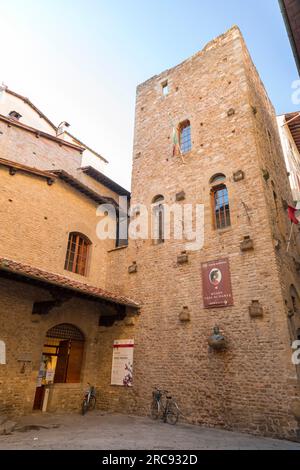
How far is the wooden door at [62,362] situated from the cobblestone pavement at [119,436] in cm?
138

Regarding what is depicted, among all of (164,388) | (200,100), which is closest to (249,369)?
(164,388)

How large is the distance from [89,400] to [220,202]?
7597 mm

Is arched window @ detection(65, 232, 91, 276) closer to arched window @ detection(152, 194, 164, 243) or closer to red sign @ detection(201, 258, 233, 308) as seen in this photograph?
arched window @ detection(152, 194, 164, 243)

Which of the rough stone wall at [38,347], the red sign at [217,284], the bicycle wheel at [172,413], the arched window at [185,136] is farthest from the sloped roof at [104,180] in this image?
the bicycle wheel at [172,413]

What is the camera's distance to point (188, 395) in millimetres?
7891

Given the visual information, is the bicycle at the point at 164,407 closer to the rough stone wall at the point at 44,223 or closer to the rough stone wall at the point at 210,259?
the rough stone wall at the point at 210,259

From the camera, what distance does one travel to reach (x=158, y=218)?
11.1 m

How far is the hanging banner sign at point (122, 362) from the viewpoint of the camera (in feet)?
30.8

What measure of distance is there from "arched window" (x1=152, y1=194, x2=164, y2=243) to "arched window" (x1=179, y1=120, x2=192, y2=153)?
6.99ft

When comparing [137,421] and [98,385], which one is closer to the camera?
[137,421]

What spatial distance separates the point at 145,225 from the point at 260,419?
276 inches

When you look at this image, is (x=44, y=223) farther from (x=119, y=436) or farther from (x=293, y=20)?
(x=293, y=20)
